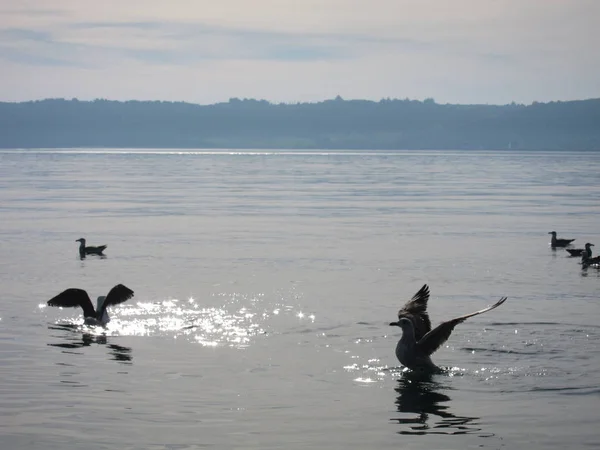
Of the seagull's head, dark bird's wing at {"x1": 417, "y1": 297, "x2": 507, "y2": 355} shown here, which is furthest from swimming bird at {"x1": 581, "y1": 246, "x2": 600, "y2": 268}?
the seagull's head

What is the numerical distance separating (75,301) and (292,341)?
4.75 m

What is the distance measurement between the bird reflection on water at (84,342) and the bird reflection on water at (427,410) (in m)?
4.43

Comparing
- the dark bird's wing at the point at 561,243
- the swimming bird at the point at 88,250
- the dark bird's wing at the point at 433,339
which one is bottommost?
the dark bird's wing at the point at 433,339

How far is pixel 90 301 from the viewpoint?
63.7 ft

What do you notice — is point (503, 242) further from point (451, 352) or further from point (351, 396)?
point (351, 396)

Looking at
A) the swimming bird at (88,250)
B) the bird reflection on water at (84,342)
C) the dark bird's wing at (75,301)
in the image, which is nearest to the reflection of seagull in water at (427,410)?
the bird reflection on water at (84,342)

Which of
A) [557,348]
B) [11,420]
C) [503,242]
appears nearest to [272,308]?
[557,348]

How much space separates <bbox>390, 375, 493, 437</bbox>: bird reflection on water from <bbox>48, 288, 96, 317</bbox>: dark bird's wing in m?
6.97

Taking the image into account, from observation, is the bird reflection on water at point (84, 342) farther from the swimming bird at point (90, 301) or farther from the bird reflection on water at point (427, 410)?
the bird reflection on water at point (427, 410)

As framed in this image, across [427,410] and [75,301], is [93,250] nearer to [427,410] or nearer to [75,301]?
[75,301]

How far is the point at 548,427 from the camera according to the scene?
12.5m

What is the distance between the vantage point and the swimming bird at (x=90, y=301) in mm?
19172

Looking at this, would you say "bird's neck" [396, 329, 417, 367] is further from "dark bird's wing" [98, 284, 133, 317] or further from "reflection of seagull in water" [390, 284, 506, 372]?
"dark bird's wing" [98, 284, 133, 317]

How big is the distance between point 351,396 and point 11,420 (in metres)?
4.46
